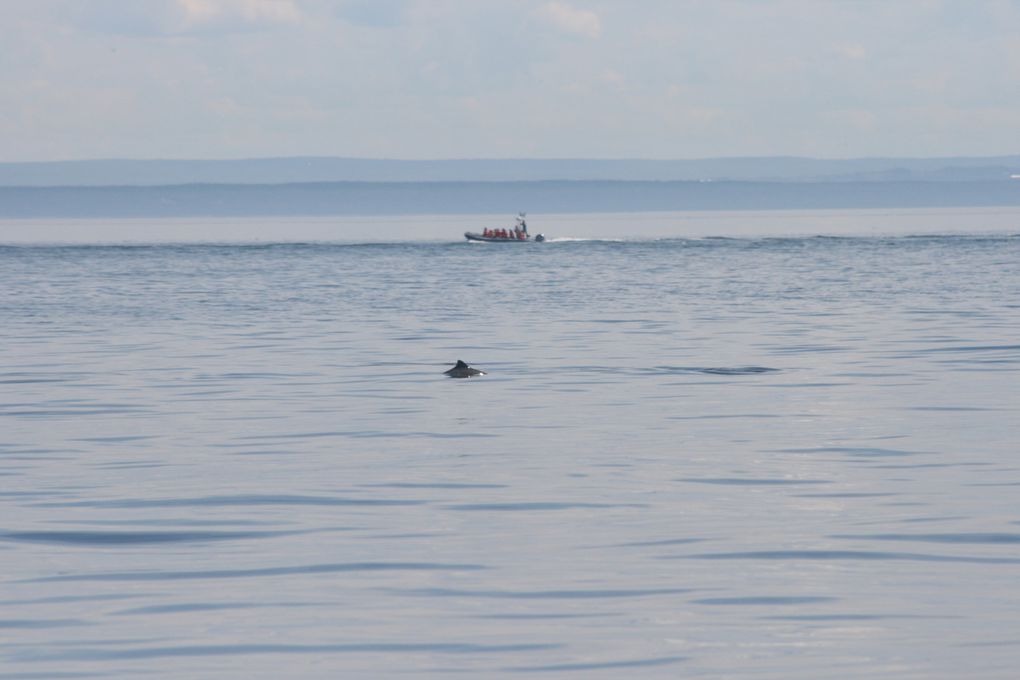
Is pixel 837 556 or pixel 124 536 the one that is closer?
pixel 837 556

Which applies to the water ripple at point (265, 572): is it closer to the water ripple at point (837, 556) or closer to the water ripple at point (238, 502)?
the water ripple at point (837, 556)

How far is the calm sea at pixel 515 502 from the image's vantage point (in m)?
14.0

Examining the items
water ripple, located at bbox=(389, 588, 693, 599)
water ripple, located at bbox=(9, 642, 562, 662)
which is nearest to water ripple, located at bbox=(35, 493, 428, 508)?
water ripple, located at bbox=(389, 588, 693, 599)

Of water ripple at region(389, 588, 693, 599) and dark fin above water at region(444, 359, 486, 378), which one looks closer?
water ripple at region(389, 588, 693, 599)

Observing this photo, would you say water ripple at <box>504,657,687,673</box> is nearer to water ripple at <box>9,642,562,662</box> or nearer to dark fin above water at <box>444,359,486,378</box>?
water ripple at <box>9,642,562,662</box>

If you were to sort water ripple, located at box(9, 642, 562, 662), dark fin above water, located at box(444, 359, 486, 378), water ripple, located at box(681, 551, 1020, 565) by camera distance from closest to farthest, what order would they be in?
1. water ripple, located at box(9, 642, 562, 662)
2. water ripple, located at box(681, 551, 1020, 565)
3. dark fin above water, located at box(444, 359, 486, 378)

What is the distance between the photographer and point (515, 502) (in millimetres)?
20469

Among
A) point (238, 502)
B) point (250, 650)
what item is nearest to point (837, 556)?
point (250, 650)

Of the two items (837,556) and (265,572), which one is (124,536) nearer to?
(265,572)

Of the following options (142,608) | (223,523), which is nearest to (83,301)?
(223,523)

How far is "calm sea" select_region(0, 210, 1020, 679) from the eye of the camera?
14.0 m

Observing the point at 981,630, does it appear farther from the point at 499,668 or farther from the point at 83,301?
the point at 83,301

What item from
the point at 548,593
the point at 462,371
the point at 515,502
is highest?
the point at 548,593

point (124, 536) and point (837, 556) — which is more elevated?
point (124, 536)
